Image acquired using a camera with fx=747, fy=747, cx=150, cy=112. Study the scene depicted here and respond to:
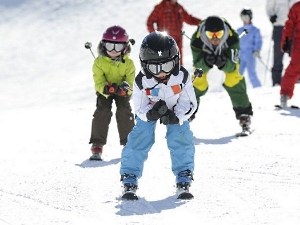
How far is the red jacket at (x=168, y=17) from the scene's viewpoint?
12016 millimetres

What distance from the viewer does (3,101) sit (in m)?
15.1

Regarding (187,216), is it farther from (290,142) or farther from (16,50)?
(16,50)

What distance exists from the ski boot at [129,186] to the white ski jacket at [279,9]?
Answer: 23.1 ft

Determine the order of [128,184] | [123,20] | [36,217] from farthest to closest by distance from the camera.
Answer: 1. [123,20]
2. [128,184]
3. [36,217]

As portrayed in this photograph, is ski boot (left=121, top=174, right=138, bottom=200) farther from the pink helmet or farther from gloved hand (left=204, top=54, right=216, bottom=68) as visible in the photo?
gloved hand (left=204, top=54, right=216, bottom=68)

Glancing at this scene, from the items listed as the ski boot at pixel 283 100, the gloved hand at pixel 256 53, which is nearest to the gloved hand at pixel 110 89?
the ski boot at pixel 283 100

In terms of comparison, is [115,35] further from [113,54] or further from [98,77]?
[98,77]

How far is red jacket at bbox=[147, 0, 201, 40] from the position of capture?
39.4 feet

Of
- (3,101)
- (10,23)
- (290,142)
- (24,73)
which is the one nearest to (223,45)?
(290,142)

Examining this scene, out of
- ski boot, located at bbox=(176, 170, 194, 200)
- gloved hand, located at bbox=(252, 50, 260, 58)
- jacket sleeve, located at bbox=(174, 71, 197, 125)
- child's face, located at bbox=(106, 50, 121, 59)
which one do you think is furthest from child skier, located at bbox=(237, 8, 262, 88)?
ski boot, located at bbox=(176, 170, 194, 200)

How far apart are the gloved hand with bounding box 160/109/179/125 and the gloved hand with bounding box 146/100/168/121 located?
3cm

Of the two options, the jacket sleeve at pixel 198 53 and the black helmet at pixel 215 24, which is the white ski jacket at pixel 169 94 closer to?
the black helmet at pixel 215 24

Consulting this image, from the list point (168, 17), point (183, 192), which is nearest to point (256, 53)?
point (168, 17)

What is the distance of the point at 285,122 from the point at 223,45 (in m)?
1.39
